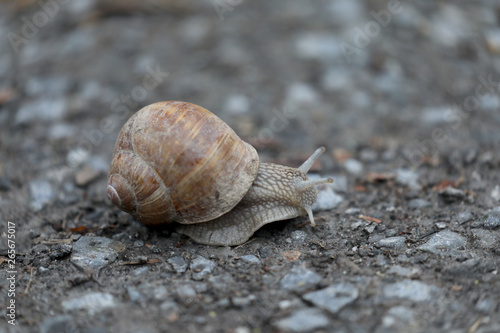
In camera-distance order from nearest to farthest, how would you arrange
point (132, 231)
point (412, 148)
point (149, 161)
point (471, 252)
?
1. point (471, 252)
2. point (149, 161)
3. point (132, 231)
4. point (412, 148)

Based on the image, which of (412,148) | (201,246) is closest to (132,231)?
(201,246)

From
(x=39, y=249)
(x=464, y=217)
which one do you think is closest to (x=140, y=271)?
(x=39, y=249)

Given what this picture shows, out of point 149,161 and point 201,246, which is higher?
point 149,161

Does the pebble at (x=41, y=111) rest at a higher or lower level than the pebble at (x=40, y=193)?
higher

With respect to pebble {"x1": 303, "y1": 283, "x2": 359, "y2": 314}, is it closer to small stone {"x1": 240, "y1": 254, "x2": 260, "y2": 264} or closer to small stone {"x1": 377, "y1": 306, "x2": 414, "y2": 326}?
small stone {"x1": 377, "y1": 306, "x2": 414, "y2": 326}

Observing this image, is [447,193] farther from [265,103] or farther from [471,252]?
[265,103]

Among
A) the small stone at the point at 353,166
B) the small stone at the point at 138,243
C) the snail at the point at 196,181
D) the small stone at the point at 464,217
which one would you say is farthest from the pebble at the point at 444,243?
the small stone at the point at 138,243

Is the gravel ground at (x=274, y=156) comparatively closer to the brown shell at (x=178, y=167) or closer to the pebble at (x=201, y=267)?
the pebble at (x=201, y=267)

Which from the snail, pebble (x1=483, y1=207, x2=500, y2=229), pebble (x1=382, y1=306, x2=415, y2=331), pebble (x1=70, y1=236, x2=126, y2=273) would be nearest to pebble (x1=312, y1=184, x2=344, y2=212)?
the snail
